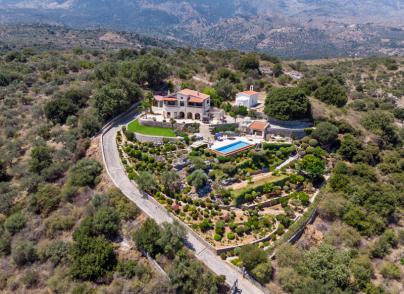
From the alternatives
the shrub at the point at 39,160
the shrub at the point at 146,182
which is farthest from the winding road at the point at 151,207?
the shrub at the point at 39,160

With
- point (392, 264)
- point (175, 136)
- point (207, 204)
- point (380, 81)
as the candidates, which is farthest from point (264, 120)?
point (380, 81)

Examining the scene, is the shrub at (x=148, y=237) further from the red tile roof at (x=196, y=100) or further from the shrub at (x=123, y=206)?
the red tile roof at (x=196, y=100)

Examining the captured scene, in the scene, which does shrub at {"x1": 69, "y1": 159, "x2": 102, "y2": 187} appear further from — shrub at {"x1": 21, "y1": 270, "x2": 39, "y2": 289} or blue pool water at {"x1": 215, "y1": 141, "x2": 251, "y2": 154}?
blue pool water at {"x1": 215, "y1": 141, "x2": 251, "y2": 154}

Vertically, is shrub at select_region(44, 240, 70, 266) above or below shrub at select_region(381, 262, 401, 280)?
above

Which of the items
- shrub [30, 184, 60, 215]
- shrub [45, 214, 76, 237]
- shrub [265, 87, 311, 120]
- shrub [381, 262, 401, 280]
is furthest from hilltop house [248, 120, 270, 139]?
shrub [30, 184, 60, 215]

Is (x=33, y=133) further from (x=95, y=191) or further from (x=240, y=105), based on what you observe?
(x=240, y=105)

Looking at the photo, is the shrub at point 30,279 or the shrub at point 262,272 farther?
the shrub at point 30,279
